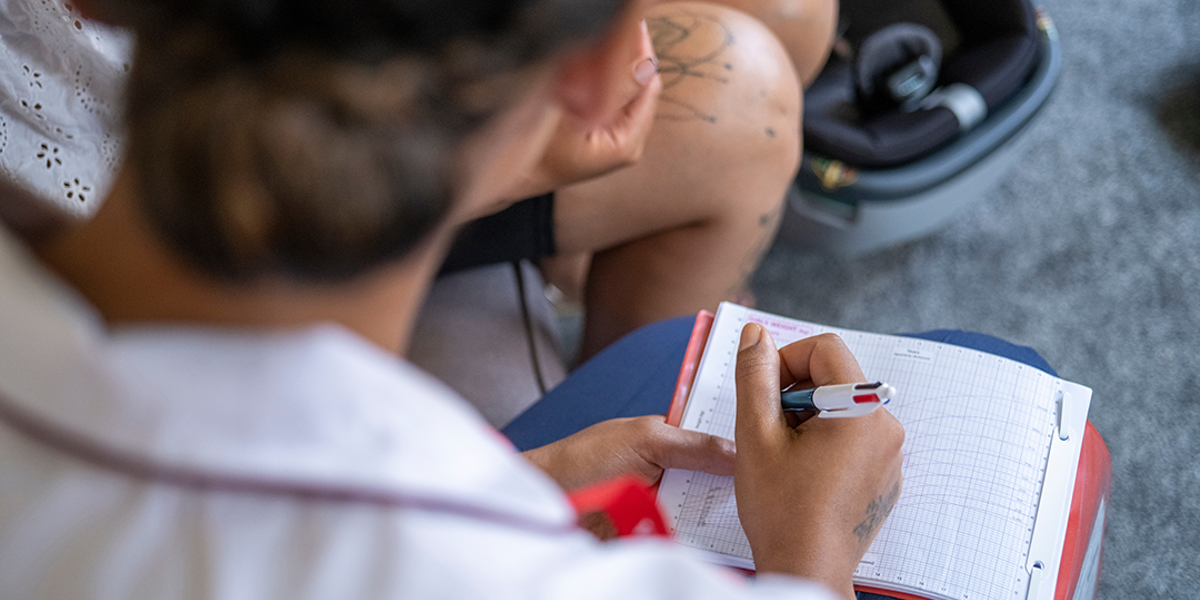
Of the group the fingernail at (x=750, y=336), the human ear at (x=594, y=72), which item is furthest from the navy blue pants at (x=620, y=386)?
the human ear at (x=594, y=72)

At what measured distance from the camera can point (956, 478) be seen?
561mm

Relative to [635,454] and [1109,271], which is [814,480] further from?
[1109,271]

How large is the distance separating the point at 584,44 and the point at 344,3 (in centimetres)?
9

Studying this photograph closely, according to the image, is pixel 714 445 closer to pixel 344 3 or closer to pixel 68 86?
pixel 344 3

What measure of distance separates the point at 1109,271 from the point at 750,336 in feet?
2.78

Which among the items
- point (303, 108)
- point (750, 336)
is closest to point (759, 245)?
Answer: point (750, 336)

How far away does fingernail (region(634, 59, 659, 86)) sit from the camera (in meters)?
0.67

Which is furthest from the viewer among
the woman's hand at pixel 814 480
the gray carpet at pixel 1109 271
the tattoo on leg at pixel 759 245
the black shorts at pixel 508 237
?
the gray carpet at pixel 1109 271

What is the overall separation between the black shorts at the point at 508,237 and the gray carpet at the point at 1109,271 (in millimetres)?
506

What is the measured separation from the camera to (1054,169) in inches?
49.6

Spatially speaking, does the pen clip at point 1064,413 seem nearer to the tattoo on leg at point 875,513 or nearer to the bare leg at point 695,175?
the tattoo on leg at point 875,513

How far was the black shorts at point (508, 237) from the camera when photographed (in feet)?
2.50

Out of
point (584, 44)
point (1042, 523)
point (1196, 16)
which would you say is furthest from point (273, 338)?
point (1196, 16)

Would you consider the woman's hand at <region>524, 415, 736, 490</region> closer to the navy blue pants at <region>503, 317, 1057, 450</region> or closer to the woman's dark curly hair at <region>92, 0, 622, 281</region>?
the navy blue pants at <region>503, 317, 1057, 450</region>
